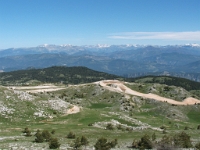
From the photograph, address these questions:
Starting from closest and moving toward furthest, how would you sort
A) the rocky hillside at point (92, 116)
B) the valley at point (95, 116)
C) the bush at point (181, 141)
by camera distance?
the bush at point (181, 141) → the valley at point (95, 116) → the rocky hillside at point (92, 116)

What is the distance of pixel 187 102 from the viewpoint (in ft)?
436

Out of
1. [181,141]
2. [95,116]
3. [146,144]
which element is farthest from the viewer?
[95,116]

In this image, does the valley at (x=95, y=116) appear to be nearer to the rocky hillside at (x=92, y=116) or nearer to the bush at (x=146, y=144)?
the rocky hillside at (x=92, y=116)

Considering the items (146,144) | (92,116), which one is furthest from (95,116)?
(146,144)

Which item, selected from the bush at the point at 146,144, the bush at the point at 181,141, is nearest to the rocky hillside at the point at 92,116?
the bush at the point at 146,144

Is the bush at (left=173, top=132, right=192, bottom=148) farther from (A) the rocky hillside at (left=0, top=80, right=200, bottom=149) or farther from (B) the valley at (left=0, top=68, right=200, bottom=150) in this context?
(A) the rocky hillside at (left=0, top=80, right=200, bottom=149)

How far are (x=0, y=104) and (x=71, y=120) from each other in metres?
19.8

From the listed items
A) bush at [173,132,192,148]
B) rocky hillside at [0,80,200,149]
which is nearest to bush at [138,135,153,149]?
rocky hillside at [0,80,200,149]

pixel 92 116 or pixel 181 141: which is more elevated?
pixel 181 141

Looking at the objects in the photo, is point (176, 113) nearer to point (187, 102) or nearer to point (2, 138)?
point (187, 102)

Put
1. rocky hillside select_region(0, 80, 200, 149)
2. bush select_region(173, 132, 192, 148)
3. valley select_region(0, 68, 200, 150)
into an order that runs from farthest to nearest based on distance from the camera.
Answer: rocky hillside select_region(0, 80, 200, 149)
valley select_region(0, 68, 200, 150)
bush select_region(173, 132, 192, 148)

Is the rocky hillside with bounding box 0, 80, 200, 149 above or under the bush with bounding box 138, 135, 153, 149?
under

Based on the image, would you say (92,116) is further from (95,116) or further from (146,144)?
(146,144)

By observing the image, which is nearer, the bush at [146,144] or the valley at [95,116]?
A: the bush at [146,144]
